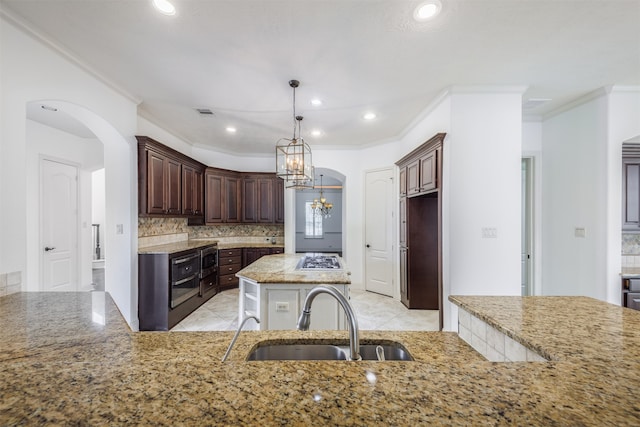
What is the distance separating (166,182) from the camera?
3.90 meters

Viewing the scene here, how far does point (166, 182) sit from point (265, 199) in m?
2.10

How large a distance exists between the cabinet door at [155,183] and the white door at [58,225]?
2108 mm

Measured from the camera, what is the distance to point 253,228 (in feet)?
19.8

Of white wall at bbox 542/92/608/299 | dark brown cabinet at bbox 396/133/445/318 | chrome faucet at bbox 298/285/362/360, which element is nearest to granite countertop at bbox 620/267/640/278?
white wall at bbox 542/92/608/299

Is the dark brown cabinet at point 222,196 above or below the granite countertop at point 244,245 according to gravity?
above

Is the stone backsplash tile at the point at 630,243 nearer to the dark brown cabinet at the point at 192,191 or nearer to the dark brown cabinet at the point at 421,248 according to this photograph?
the dark brown cabinet at the point at 421,248

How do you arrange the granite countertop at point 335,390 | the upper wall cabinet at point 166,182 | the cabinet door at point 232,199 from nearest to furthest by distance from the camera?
the granite countertop at point 335,390 → the upper wall cabinet at point 166,182 → the cabinet door at point 232,199

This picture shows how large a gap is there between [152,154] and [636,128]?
5.62m

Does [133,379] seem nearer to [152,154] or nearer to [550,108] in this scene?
[152,154]

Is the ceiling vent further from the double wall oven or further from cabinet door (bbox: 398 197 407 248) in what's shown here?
the double wall oven

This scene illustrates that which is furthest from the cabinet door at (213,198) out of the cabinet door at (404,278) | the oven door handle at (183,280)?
the cabinet door at (404,278)

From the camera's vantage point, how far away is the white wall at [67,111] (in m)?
1.91

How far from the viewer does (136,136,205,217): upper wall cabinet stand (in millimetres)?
3441

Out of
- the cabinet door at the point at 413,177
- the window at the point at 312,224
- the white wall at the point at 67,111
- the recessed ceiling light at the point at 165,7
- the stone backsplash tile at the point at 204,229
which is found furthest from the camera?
the window at the point at 312,224
